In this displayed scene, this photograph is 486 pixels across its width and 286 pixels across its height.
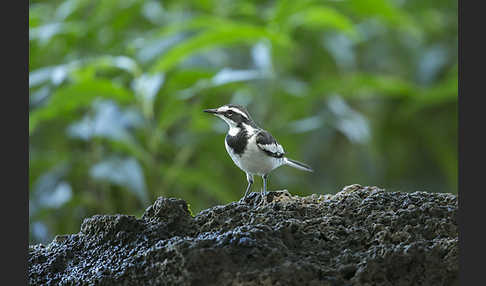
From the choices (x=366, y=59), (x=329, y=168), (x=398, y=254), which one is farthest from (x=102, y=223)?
(x=366, y=59)

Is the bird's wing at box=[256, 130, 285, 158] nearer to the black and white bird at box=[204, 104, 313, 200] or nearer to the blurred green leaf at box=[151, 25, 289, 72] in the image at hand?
the black and white bird at box=[204, 104, 313, 200]

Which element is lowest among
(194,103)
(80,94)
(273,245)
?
(273,245)

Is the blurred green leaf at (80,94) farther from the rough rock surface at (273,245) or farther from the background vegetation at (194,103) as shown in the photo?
the rough rock surface at (273,245)

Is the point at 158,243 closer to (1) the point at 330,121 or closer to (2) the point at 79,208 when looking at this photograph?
(2) the point at 79,208

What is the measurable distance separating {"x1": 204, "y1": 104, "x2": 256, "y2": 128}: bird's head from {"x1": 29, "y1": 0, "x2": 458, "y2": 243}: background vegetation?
663 mm

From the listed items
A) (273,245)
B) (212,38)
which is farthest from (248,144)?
(212,38)

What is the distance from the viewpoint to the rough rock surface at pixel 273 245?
80 cm

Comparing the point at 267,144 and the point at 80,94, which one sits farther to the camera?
the point at 80,94

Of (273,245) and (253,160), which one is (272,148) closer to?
(253,160)

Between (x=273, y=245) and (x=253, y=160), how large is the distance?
33 cm

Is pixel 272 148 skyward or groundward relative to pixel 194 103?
groundward

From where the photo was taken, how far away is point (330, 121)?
253cm

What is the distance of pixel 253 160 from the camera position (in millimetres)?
1139

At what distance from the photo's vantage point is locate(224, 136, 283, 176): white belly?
1130mm
